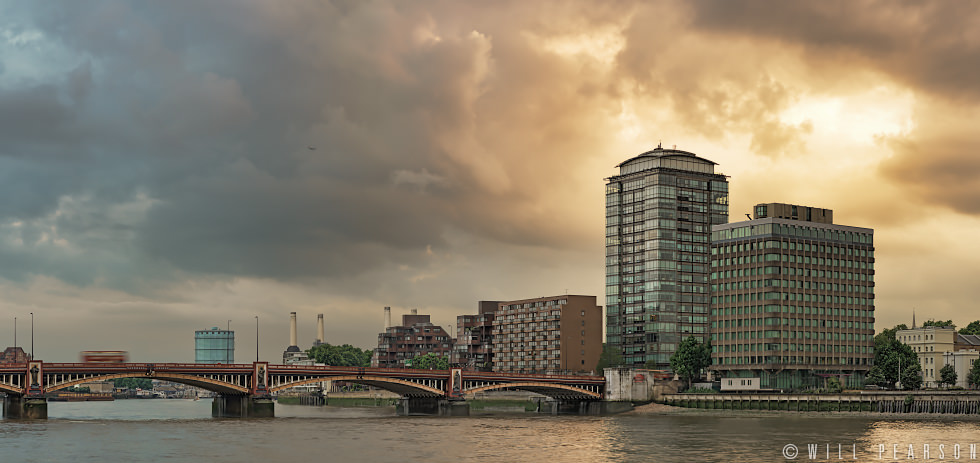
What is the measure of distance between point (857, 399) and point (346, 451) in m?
102

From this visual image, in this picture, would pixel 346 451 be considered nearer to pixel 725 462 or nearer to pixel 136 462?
pixel 136 462

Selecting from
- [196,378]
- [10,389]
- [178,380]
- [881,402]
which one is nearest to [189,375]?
[196,378]

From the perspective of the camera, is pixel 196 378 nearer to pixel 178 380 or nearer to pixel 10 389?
pixel 178 380

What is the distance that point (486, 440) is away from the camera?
129125mm

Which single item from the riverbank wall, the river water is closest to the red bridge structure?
the river water

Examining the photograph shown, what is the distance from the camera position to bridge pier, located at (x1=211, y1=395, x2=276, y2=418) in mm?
188375

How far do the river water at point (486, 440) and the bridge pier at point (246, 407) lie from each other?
13.4 meters

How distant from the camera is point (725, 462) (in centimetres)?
9894

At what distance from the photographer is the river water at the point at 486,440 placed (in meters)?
106

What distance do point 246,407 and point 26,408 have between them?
113ft

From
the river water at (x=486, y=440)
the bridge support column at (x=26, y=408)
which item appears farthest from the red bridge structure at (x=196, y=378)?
the river water at (x=486, y=440)

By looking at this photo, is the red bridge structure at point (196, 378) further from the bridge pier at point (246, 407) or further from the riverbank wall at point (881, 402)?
the riverbank wall at point (881, 402)

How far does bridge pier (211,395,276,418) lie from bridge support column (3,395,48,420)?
31.2 meters

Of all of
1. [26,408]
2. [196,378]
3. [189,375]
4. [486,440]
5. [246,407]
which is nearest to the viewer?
[486,440]
